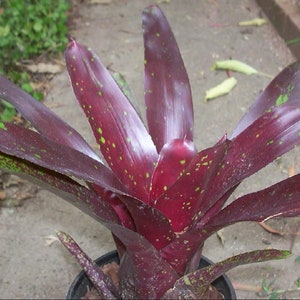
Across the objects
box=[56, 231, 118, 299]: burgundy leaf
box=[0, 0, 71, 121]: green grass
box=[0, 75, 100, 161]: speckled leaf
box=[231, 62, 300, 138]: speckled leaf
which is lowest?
box=[56, 231, 118, 299]: burgundy leaf

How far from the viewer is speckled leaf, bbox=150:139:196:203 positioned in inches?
40.8

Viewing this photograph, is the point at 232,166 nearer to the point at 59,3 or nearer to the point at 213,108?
the point at 213,108

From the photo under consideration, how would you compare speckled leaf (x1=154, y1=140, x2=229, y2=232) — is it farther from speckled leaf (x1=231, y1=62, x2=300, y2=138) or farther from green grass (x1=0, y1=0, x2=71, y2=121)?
green grass (x1=0, y1=0, x2=71, y2=121)

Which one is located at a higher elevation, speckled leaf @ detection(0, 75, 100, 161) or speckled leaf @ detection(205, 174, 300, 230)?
speckled leaf @ detection(0, 75, 100, 161)

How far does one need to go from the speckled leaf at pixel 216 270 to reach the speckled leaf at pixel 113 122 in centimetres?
18

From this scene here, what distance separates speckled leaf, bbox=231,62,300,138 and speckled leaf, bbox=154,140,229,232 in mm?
225

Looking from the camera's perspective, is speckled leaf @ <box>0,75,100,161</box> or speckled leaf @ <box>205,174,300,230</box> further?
speckled leaf @ <box>0,75,100,161</box>

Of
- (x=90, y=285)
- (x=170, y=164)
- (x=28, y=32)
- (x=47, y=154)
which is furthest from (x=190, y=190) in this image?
(x=28, y=32)

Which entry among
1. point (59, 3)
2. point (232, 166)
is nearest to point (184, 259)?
point (232, 166)

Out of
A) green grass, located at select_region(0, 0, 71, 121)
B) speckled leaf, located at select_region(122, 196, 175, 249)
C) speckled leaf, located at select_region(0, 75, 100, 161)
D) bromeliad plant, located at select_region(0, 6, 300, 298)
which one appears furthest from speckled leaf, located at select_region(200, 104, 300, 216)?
green grass, located at select_region(0, 0, 71, 121)

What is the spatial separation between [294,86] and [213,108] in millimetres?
1442

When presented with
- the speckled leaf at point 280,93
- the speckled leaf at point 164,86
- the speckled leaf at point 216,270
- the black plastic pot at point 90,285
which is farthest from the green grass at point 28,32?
the speckled leaf at point 216,270

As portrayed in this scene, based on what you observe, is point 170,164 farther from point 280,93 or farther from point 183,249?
point 280,93

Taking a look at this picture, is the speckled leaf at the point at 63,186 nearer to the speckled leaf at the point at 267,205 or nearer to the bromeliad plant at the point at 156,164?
the bromeliad plant at the point at 156,164
